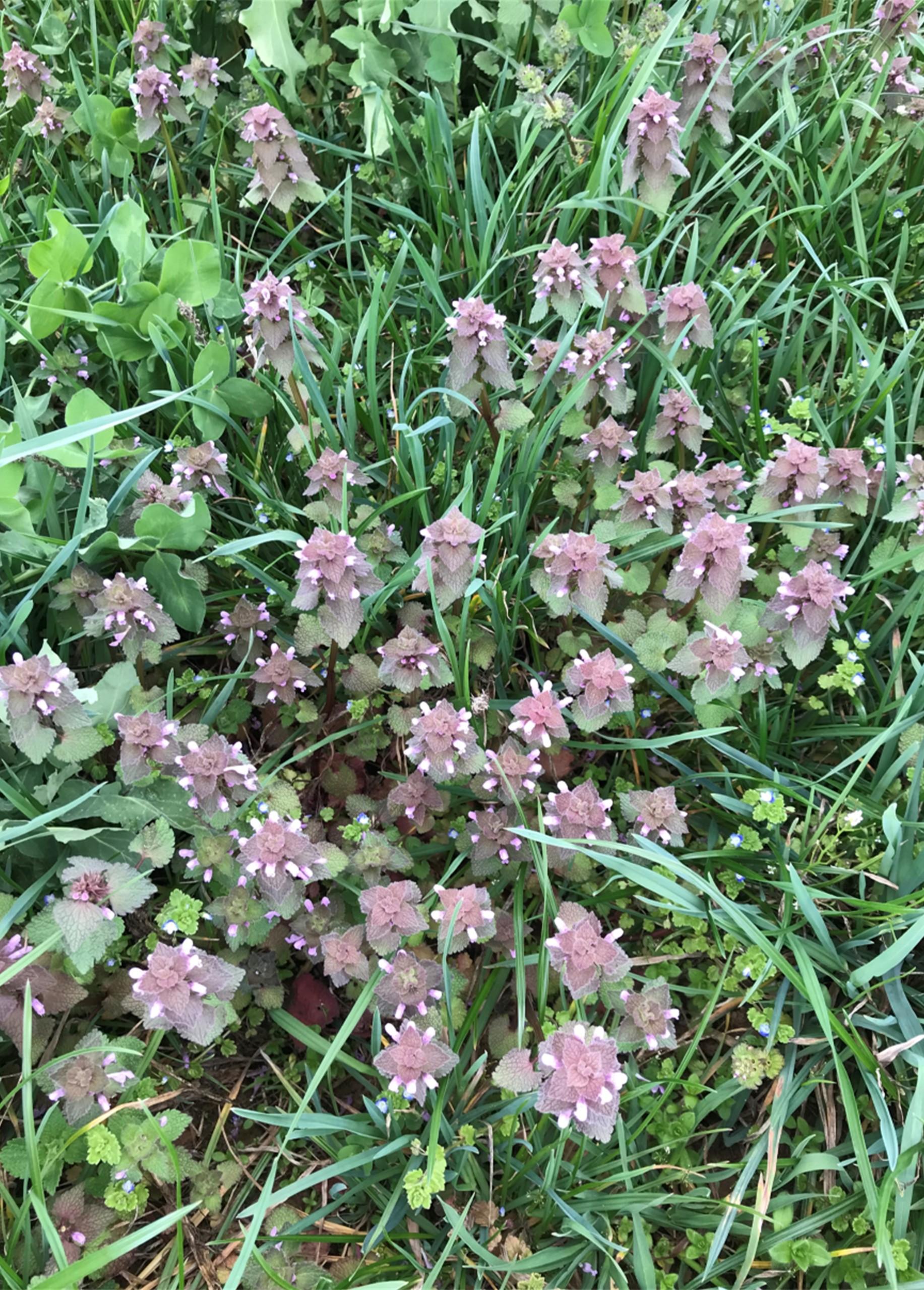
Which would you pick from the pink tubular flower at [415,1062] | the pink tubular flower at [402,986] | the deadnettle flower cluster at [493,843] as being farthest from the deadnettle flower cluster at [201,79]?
the pink tubular flower at [415,1062]

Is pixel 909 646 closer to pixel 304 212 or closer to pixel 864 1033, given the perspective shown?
pixel 864 1033

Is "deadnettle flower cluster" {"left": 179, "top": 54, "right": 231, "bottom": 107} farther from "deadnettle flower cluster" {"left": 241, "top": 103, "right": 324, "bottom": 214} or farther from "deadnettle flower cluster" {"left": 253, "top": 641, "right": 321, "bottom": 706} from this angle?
"deadnettle flower cluster" {"left": 253, "top": 641, "right": 321, "bottom": 706}

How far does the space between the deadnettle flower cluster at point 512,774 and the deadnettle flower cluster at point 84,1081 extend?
0.94 meters

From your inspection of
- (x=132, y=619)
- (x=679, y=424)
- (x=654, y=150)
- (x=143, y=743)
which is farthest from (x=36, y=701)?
(x=654, y=150)

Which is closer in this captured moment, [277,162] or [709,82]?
[277,162]

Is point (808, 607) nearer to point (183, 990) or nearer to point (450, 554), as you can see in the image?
point (450, 554)

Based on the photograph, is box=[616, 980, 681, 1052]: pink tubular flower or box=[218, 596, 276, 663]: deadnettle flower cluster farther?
box=[218, 596, 276, 663]: deadnettle flower cluster

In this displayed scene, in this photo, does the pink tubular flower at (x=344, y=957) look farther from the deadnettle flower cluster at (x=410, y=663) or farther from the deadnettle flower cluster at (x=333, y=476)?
the deadnettle flower cluster at (x=333, y=476)

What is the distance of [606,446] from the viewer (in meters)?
2.52

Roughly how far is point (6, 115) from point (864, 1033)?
4.35 m

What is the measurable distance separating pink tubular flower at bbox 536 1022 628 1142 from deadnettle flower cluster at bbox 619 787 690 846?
1.72 feet

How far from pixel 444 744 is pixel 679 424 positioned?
3.98 feet

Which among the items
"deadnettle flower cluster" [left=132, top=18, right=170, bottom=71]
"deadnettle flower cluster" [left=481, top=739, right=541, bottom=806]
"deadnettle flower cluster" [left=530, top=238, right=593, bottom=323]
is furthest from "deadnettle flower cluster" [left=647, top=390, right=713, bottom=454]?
"deadnettle flower cluster" [left=132, top=18, right=170, bottom=71]

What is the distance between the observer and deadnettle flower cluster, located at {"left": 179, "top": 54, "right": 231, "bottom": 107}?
311cm
